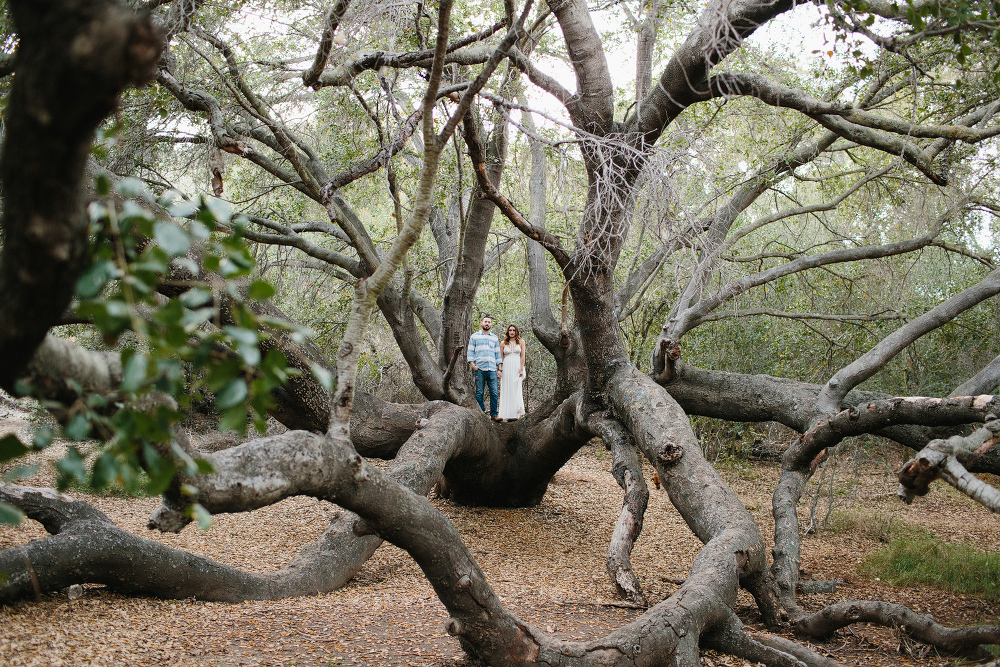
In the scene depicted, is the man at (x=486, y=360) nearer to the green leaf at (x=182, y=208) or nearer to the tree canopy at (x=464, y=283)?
the tree canopy at (x=464, y=283)

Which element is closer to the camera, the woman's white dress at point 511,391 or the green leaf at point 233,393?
the green leaf at point 233,393

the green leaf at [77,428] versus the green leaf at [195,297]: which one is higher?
the green leaf at [195,297]

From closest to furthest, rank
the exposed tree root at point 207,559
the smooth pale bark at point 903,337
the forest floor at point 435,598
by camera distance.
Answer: the exposed tree root at point 207,559 → the forest floor at point 435,598 → the smooth pale bark at point 903,337

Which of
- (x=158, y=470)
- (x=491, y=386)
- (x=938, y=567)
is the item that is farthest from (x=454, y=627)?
(x=491, y=386)

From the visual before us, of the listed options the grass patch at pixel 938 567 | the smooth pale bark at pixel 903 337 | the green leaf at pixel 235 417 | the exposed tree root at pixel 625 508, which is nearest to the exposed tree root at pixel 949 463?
the exposed tree root at pixel 625 508

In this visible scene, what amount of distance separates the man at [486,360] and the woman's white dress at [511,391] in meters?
0.08

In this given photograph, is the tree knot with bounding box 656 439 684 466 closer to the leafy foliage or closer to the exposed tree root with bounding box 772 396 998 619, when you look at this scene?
the exposed tree root with bounding box 772 396 998 619

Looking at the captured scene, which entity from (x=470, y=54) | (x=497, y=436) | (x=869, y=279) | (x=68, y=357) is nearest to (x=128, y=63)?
(x=68, y=357)

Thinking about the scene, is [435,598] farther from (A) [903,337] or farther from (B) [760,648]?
(A) [903,337]

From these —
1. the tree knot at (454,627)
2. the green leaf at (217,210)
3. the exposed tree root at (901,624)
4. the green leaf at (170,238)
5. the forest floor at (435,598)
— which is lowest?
the forest floor at (435,598)

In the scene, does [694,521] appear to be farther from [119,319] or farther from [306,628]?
[119,319]

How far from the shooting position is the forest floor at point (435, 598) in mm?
3186

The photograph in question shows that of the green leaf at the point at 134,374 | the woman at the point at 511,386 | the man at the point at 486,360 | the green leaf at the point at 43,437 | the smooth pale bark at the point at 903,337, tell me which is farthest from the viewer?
the woman at the point at 511,386

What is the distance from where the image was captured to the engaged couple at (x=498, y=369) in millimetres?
7703
